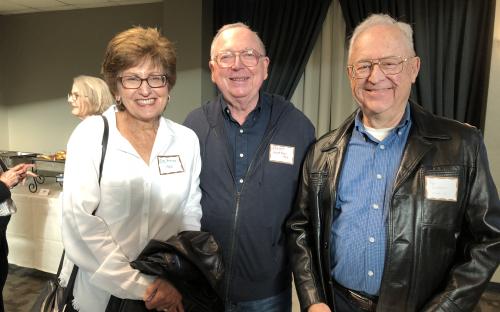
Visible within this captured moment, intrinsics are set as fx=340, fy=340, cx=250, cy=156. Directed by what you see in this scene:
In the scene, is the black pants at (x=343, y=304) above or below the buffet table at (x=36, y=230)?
above

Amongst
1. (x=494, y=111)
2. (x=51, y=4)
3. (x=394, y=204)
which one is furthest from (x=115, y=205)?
(x=51, y=4)

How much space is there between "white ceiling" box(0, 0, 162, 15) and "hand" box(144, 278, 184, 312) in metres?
3.66

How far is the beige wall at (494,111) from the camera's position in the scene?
273cm

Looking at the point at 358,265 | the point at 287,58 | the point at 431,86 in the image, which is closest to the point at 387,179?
the point at 358,265

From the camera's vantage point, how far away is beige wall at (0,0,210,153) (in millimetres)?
4113

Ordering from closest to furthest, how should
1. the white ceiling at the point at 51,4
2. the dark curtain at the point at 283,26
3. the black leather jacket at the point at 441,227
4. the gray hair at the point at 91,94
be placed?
1. the black leather jacket at the point at 441,227
2. the gray hair at the point at 91,94
3. the dark curtain at the point at 283,26
4. the white ceiling at the point at 51,4

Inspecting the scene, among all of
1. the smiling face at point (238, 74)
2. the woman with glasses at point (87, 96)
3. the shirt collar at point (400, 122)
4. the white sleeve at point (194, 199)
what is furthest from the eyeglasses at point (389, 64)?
the woman with glasses at point (87, 96)

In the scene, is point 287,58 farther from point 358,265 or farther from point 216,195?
point 358,265

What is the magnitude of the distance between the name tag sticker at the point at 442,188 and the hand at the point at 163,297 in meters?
0.86

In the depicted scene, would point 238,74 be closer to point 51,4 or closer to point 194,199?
point 194,199

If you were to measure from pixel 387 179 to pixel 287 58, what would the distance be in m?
2.62

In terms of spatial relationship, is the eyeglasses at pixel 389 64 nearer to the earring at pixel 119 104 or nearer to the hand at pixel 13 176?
the earring at pixel 119 104

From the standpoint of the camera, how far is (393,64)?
1.11 m

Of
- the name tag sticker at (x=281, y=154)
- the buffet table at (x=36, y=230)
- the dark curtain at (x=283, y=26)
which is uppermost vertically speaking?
the dark curtain at (x=283, y=26)
